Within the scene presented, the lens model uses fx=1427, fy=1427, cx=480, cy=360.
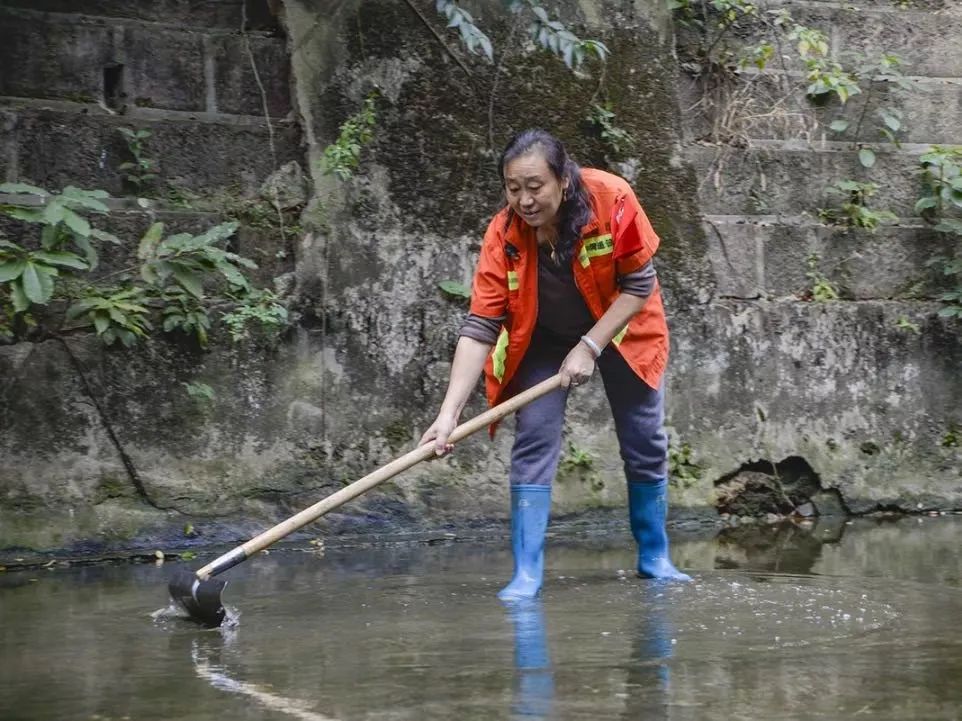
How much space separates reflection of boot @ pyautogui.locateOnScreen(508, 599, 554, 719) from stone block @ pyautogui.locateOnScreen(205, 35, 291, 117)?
2.65 meters

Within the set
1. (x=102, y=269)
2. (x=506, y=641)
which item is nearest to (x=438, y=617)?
(x=506, y=641)

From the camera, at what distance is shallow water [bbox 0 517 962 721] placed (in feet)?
9.51

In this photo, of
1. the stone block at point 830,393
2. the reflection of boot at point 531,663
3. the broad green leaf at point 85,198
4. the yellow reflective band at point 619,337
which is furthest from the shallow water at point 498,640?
the broad green leaf at point 85,198

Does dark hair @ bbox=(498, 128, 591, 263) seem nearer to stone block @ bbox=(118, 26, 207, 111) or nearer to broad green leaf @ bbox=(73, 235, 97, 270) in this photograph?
broad green leaf @ bbox=(73, 235, 97, 270)

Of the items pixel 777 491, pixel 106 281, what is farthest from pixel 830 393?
pixel 106 281

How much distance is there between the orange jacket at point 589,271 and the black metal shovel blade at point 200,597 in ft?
3.92

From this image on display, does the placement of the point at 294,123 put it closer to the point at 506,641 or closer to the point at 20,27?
the point at 20,27

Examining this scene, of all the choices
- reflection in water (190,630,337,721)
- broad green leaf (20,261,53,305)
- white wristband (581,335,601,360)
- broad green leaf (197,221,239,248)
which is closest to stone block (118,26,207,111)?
broad green leaf (197,221,239,248)

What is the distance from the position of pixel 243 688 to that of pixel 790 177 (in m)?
4.35

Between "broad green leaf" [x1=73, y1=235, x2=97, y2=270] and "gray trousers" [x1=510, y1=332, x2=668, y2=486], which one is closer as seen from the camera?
"gray trousers" [x1=510, y1=332, x2=668, y2=486]

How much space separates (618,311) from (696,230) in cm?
187

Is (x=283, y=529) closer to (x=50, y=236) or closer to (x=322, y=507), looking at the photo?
(x=322, y=507)

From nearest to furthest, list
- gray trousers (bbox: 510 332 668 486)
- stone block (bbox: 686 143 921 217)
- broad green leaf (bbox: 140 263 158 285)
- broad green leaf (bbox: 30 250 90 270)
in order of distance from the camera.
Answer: gray trousers (bbox: 510 332 668 486) → broad green leaf (bbox: 30 250 90 270) → broad green leaf (bbox: 140 263 158 285) → stone block (bbox: 686 143 921 217)

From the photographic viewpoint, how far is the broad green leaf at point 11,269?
16.3 ft
